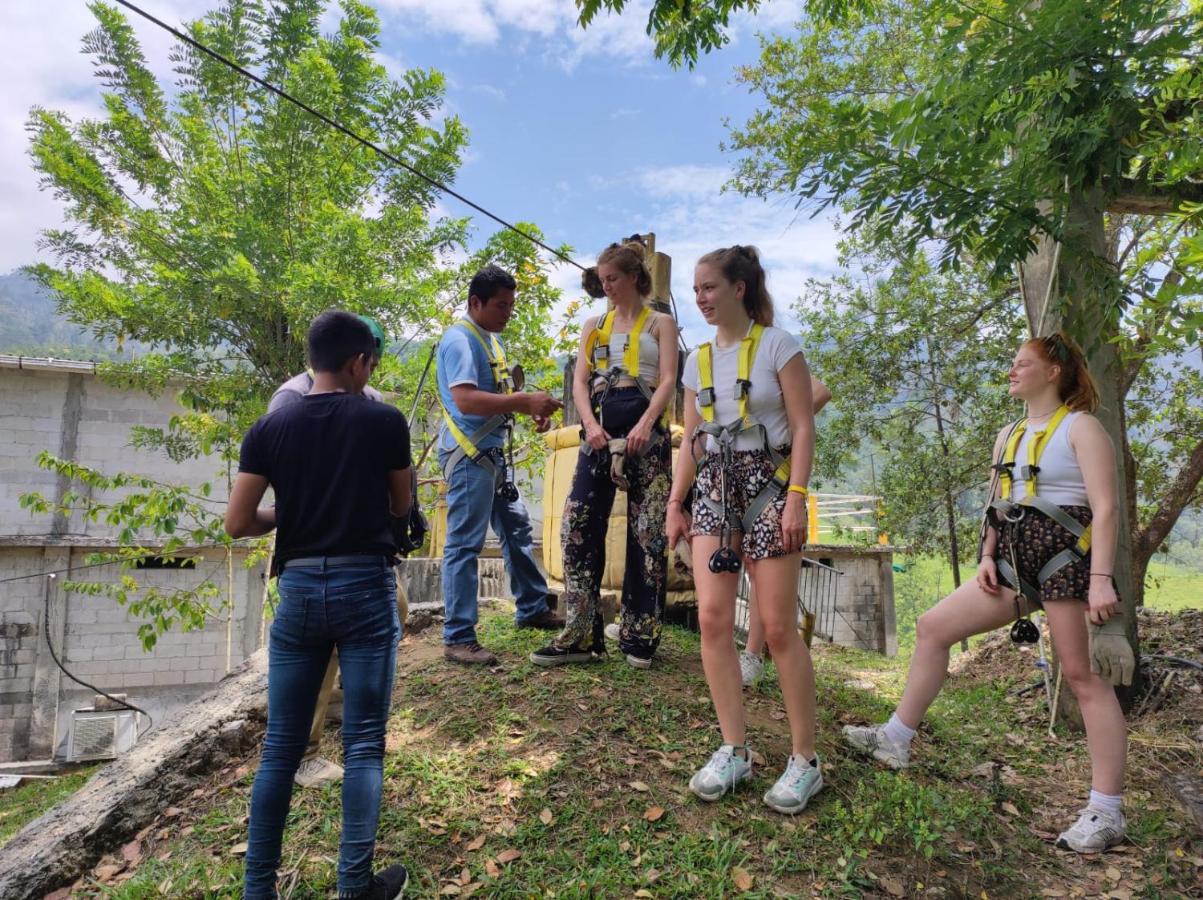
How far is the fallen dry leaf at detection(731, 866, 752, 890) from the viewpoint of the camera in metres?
2.48

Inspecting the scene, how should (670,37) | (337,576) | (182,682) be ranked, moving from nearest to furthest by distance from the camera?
(337,576)
(670,37)
(182,682)

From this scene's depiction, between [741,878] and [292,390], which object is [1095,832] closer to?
[741,878]

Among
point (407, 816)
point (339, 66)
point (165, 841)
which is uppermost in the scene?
point (339, 66)

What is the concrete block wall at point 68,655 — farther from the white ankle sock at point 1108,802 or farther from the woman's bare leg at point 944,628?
the white ankle sock at point 1108,802

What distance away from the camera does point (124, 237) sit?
1288cm

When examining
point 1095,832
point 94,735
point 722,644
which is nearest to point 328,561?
point 722,644

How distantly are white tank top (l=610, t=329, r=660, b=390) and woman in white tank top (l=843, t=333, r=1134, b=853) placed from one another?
1.72 meters

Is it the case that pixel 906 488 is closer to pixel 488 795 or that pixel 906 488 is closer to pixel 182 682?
pixel 488 795

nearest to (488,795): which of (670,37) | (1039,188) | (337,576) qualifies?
(337,576)

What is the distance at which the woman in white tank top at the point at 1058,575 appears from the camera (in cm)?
291

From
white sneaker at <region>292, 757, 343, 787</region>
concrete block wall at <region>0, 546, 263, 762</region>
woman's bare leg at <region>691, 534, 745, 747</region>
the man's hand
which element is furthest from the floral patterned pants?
concrete block wall at <region>0, 546, 263, 762</region>

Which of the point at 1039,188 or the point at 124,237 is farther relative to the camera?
the point at 124,237

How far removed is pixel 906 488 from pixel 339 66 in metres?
12.4

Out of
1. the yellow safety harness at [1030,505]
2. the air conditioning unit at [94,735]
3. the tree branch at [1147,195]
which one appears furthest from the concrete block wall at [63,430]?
the tree branch at [1147,195]
